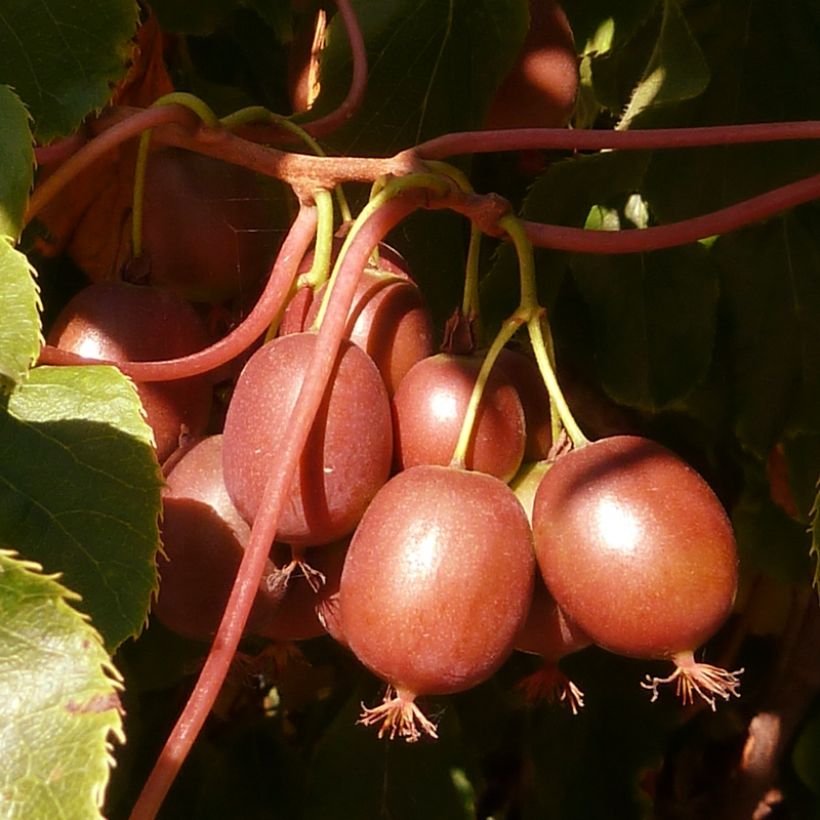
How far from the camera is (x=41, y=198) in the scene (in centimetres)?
73

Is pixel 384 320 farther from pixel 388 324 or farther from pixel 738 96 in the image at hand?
pixel 738 96

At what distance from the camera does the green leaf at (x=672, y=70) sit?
95 cm

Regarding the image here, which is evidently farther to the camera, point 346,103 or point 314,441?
point 346,103

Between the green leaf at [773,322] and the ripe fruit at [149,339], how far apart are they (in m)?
0.55

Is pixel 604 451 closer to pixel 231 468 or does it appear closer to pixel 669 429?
pixel 231 468

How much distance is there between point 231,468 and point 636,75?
0.63m

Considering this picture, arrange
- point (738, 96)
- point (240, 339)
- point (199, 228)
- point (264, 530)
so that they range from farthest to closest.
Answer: point (738, 96) < point (199, 228) < point (240, 339) < point (264, 530)

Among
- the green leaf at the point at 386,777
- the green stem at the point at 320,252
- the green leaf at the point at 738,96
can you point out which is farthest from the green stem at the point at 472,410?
the green leaf at the point at 386,777

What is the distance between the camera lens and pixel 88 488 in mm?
647

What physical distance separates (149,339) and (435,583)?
0.75 feet

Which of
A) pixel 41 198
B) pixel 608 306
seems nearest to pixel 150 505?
pixel 41 198

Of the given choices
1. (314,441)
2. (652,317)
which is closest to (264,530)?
(314,441)

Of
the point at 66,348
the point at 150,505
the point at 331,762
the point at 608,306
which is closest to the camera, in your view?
the point at 150,505

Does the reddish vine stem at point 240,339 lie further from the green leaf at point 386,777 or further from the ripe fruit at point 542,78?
the green leaf at point 386,777
